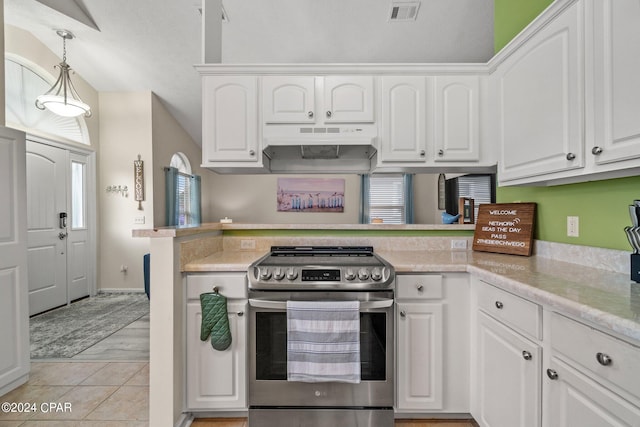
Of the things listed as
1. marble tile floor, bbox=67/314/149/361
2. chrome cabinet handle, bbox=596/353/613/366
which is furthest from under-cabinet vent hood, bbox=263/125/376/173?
marble tile floor, bbox=67/314/149/361

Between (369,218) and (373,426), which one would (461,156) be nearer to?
(373,426)

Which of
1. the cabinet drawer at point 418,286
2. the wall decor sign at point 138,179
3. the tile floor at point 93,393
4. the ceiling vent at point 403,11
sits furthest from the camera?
the wall decor sign at point 138,179

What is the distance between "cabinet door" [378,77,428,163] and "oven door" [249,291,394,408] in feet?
3.28

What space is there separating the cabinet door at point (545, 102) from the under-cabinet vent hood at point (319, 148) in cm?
82

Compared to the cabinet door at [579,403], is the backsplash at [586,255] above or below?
above

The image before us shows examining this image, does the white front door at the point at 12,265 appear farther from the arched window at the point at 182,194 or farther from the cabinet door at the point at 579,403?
the cabinet door at the point at 579,403

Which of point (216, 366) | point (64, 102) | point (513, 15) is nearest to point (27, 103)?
point (64, 102)

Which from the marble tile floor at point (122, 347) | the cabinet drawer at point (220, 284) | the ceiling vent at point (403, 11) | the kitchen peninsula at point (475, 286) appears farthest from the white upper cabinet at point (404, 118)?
the marble tile floor at point (122, 347)

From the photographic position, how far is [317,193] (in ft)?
21.3

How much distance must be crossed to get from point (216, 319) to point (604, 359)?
1.61 metres

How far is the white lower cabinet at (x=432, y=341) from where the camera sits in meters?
1.69

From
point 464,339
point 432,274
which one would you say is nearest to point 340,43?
point 432,274

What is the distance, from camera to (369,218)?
6309 millimetres

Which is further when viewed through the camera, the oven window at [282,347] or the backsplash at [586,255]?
the oven window at [282,347]
